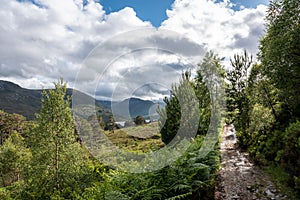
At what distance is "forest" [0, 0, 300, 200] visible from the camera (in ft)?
23.1

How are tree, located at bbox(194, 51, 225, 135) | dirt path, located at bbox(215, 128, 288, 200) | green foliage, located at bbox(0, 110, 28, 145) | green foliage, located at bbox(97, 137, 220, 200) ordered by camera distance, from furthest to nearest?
1. green foliage, located at bbox(0, 110, 28, 145)
2. tree, located at bbox(194, 51, 225, 135)
3. dirt path, located at bbox(215, 128, 288, 200)
4. green foliage, located at bbox(97, 137, 220, 200)

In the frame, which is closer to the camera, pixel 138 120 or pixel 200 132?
pixel 138 120

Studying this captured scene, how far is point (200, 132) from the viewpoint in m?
18.9

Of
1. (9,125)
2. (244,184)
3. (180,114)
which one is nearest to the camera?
(244,184)

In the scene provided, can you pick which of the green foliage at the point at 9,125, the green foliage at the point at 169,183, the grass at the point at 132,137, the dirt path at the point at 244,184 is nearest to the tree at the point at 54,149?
the grass at the point at 132,137

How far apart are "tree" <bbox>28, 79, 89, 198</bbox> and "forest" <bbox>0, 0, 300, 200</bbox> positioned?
5 cm

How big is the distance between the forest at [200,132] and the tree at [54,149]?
0.17ft

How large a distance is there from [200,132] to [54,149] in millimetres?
11107

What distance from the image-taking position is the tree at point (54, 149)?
41.1 feet

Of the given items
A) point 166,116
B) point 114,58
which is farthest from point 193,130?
point 114,58

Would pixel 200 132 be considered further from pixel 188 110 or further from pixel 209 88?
pixel 209 88

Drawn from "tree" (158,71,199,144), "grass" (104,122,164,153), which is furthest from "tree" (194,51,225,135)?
"grass" (104,122,164,153)

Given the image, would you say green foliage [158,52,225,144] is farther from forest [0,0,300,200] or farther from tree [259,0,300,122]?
tree [259,0,300,122]

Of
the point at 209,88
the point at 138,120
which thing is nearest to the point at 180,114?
the point at 138,120
